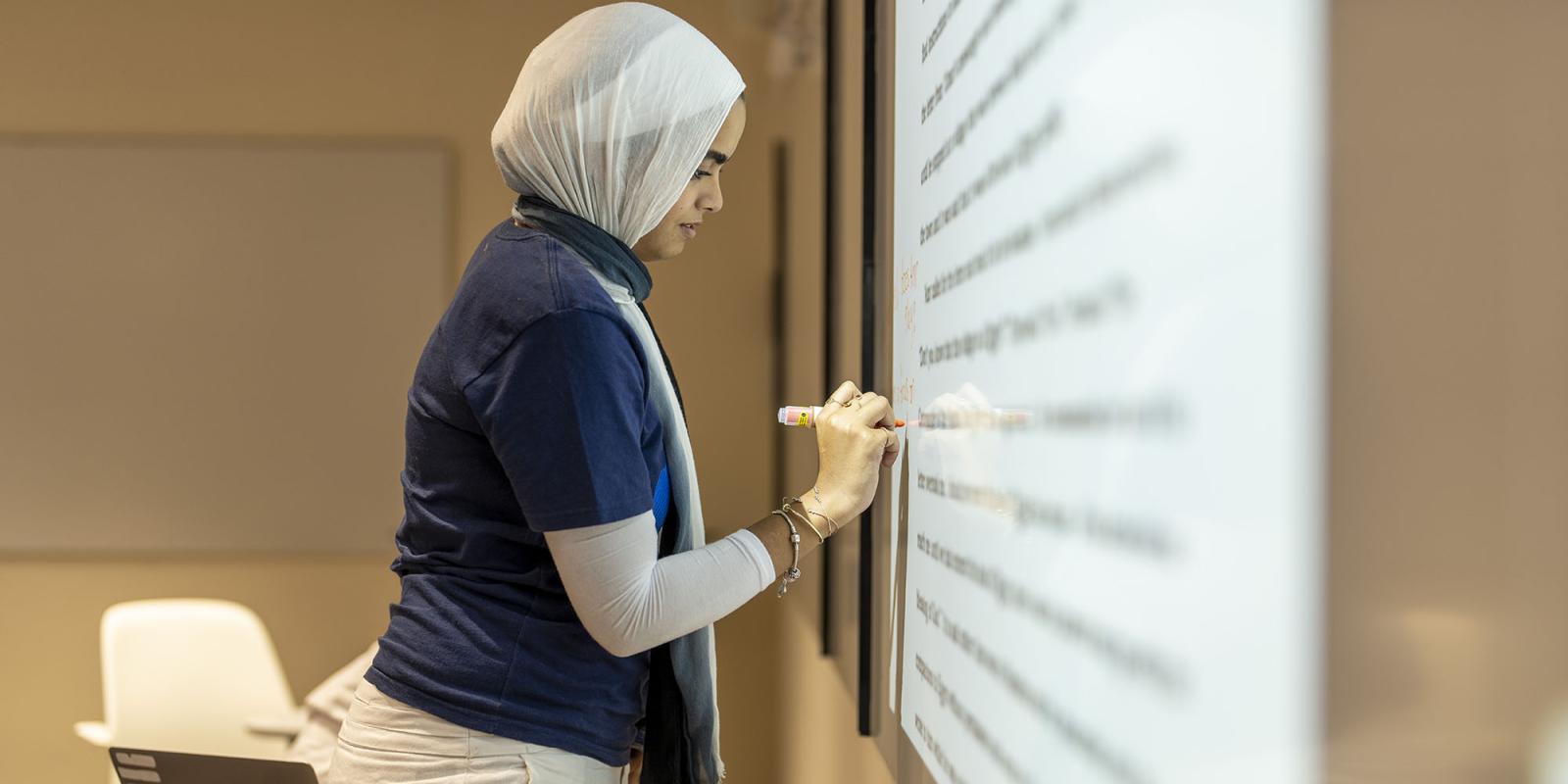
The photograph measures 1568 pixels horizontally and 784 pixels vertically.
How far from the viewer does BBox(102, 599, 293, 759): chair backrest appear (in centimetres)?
292

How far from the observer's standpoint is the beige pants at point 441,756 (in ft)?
3.52

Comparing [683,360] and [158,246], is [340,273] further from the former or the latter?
[683,360]

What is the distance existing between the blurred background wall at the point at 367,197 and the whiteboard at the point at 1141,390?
2705 millimetres

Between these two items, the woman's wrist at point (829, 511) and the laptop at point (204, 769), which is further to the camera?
the laptop at point (204, 769)

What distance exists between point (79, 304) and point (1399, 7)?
375 centimetres

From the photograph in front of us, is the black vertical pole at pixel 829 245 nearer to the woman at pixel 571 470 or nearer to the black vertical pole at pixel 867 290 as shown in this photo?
the black vertical pole at pixel 867 290

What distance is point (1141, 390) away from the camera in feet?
1.61

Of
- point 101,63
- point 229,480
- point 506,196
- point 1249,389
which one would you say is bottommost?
point 229,480

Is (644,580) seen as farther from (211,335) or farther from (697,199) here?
(211,335)

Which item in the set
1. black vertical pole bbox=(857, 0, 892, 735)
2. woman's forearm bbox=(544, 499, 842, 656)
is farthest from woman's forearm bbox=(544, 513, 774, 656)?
black vertical pole bbox=(857, 0, 892, 735)

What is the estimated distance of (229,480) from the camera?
348 cm

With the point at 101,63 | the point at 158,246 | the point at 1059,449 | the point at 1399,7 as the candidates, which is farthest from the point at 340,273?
the point at 1399,7

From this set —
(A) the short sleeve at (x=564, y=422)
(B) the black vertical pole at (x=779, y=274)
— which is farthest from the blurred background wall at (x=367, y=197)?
(A) the short sleeve at (x=564, y=422)

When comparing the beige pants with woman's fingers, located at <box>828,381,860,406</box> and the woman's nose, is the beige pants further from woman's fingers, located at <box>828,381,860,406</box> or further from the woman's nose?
the woman's nose
